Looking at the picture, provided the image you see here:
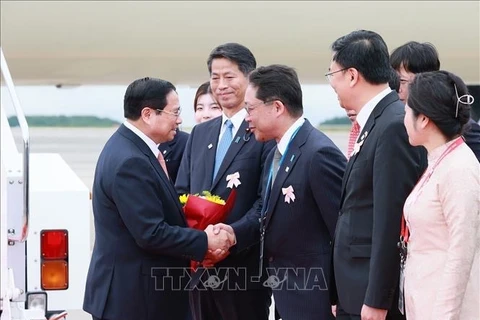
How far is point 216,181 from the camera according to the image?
4.36 meters

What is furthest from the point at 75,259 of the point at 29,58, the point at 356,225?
the point at 29,58

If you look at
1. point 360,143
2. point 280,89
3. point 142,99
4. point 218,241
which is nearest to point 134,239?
point 218,241

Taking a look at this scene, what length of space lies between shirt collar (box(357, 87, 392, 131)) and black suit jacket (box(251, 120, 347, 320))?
420 mm

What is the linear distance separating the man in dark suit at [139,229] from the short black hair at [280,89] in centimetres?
38

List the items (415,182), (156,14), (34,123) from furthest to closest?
1. (34,123)
2. (156,14)
3. (415,182)

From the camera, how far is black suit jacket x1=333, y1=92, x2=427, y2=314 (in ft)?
10.6

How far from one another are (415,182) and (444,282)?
0.45 m

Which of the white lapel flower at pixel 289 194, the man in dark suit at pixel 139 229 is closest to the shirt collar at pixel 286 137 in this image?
the white lapel flower at pixel 289 194

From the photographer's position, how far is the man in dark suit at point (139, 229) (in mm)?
3803

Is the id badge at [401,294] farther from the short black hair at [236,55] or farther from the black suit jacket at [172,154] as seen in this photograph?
the black suit jacket at [172,154]

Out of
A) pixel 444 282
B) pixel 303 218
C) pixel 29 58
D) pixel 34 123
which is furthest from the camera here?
A: pixel 34 123

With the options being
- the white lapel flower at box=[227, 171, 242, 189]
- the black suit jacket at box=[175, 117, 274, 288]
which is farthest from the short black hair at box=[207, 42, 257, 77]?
the white lapel flower at box=[227, 171, 242, 189]

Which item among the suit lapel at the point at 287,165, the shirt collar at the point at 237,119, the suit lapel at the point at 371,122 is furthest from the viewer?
the shirt collar at the point at 237,119

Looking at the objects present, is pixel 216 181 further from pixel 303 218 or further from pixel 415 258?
pixel 415 258
